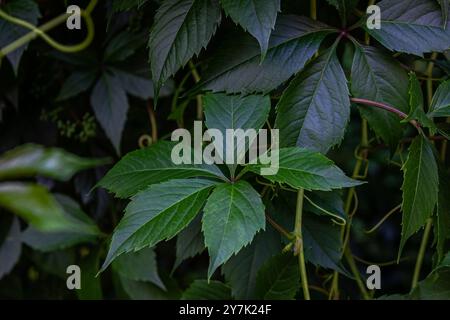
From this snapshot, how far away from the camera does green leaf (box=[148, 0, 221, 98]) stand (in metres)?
0.66


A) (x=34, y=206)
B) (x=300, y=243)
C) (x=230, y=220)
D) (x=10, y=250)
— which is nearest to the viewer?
(x=34, y=206)

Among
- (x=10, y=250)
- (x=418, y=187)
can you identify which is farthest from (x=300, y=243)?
(x=10, y=250)

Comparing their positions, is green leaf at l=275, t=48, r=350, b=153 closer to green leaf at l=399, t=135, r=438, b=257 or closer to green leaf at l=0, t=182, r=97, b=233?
green leaf at l=399, t=135, r=438, b=257

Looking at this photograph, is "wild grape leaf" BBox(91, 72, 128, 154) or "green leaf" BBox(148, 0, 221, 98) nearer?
"green leaf" BBox(148, 0, 221, 98)

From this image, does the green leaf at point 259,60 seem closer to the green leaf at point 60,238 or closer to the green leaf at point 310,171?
the green leaf at point 310,171

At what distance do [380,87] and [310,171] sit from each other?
150 millimetres

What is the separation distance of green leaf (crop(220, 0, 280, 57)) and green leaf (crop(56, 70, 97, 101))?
43 centimetres

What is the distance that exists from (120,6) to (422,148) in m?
0.39

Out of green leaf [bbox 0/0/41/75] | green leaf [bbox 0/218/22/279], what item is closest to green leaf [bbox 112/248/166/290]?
green leaf [bbox 0/218/22/279]

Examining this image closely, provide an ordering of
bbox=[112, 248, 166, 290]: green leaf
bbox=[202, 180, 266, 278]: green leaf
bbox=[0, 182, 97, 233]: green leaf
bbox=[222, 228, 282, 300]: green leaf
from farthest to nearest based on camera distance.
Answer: bbox=[112, 248, 166, 290]: green leaf < bbox=[222, 228, 282, 300]: green leaf < bbox=[202, 180, 266, 278]: green leaf < bbox=[0, 182, 97, 233]: green leaf

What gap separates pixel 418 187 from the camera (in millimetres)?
648

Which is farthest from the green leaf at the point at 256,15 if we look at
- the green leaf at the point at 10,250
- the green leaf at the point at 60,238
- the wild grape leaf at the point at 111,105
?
the green leaf at the point at 10,250

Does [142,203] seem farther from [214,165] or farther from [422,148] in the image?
[422,148]

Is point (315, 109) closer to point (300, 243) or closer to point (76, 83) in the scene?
point (300, 243)
